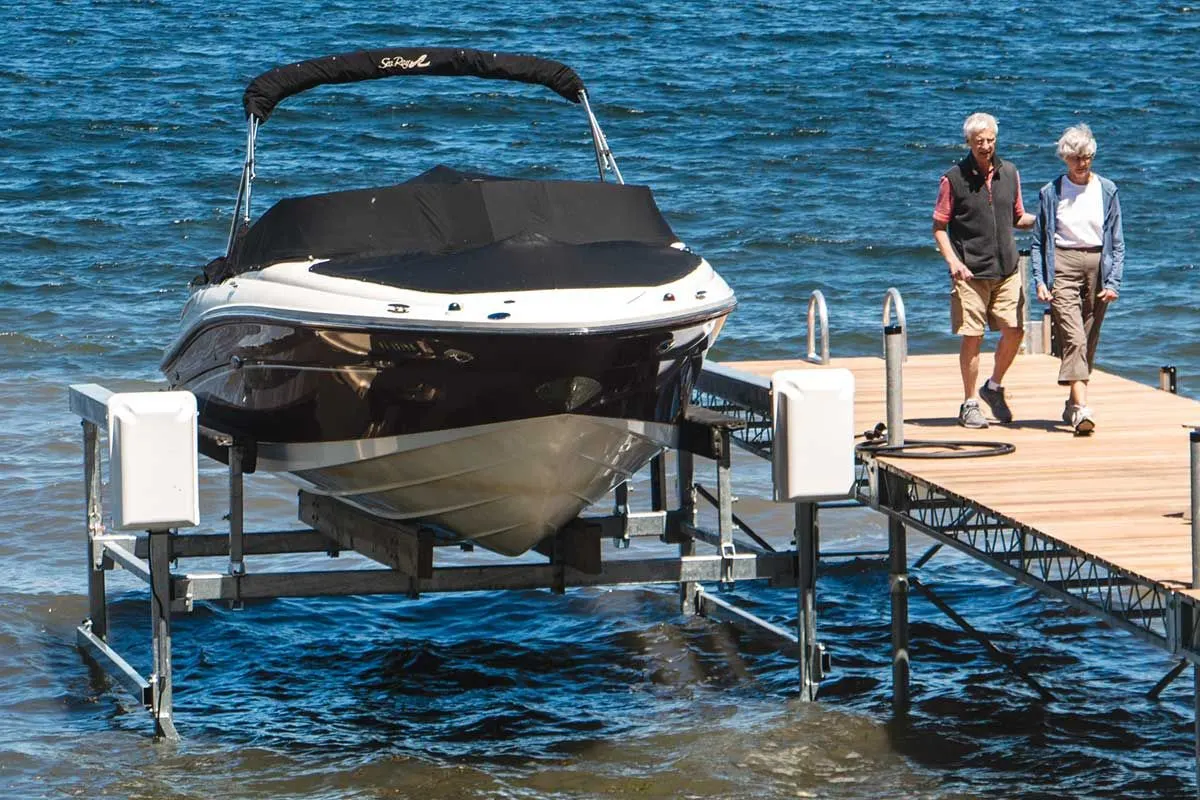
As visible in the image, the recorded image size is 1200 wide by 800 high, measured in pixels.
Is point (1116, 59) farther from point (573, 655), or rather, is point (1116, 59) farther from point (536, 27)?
point (573, 655)

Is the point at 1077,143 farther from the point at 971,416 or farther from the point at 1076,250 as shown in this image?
the point at 971,416

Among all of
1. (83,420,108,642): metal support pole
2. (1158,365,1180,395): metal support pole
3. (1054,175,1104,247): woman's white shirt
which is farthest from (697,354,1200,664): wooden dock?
(83,420,108,642): metal support pole

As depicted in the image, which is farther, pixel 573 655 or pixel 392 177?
pixel 392 177

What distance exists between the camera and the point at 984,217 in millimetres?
9203

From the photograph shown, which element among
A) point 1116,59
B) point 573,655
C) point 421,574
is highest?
point 1116,59

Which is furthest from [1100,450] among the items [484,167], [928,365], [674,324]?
[484,167]

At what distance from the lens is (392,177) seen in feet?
88.4

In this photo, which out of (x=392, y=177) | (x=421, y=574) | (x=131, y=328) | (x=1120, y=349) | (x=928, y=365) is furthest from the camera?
(x=392, y=177)

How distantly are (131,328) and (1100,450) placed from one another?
1328 cm

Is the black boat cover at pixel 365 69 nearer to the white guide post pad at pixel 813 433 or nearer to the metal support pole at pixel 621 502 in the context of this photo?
the metal support pole at pixel 621 502

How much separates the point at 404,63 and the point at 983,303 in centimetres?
314

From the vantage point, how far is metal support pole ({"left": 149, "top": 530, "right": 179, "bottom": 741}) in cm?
798

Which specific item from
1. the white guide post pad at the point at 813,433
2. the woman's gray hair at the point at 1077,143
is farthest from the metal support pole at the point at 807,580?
the woman's gray hair at the point at 1077,143

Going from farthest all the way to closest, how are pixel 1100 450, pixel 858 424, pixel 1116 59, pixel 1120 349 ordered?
pixel 1116 59 < pixel 1120 349 < pixel 858 424 < pixel 1100 450
